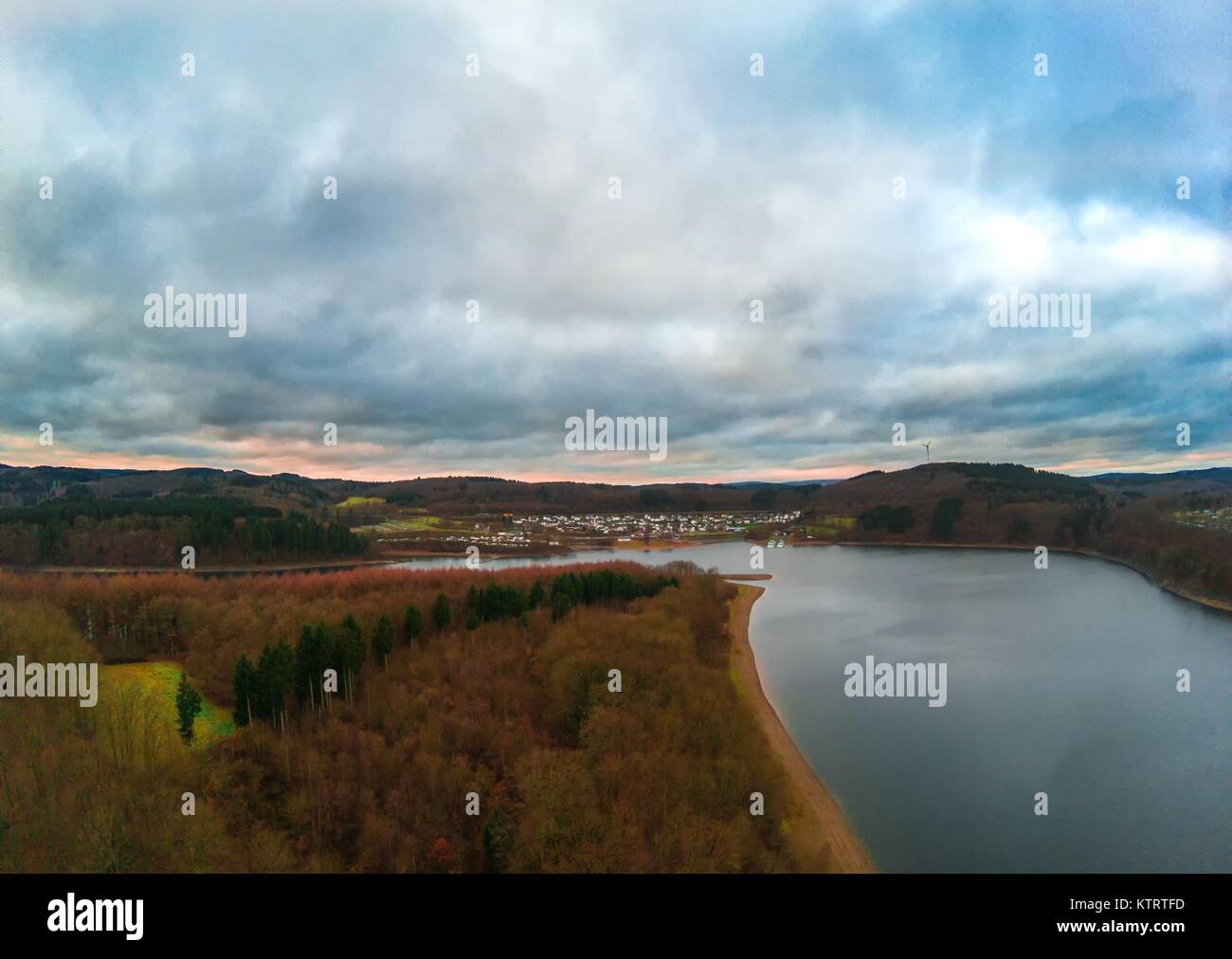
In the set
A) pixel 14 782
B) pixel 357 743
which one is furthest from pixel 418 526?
pixel 14 782

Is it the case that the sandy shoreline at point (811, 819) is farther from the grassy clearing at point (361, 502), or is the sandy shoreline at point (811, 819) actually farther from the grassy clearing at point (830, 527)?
the grassy clearing at point (830, 527)
